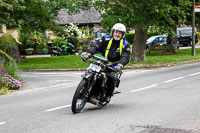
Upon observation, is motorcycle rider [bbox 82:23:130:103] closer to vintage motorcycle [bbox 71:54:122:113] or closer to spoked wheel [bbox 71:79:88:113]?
vintage motorcycle [bbox 71:54:122:113]

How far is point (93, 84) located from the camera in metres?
8.14

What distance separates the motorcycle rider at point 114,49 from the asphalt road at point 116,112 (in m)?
0.69

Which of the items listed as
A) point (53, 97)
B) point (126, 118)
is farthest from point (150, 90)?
point (126, 118)

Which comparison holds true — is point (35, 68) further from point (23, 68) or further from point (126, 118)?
point (126, 118)

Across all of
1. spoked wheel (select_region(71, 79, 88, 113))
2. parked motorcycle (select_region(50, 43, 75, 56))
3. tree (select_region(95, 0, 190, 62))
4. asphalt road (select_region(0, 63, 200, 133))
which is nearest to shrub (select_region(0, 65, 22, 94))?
asphalt road (select_region(0, 63, 200, 133))

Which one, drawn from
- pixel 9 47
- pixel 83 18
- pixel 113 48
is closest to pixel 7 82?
pixel 113 48

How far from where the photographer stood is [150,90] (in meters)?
12.1

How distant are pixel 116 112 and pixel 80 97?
0.80 m

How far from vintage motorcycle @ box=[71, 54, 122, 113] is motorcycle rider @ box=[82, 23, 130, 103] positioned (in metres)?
0.19

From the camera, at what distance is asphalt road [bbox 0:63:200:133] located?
677 centimetres

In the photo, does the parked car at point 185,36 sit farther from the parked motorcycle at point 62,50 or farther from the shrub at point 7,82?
the shrub at point 7,82

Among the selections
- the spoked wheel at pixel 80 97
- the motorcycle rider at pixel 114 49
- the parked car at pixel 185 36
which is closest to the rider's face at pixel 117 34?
the motorcycle rider at pixel 114 49

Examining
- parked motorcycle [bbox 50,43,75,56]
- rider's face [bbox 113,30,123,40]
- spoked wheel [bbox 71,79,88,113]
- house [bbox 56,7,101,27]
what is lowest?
parked motorcycle [bbox 50,43,75,56]

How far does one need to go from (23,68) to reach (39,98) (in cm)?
1121
